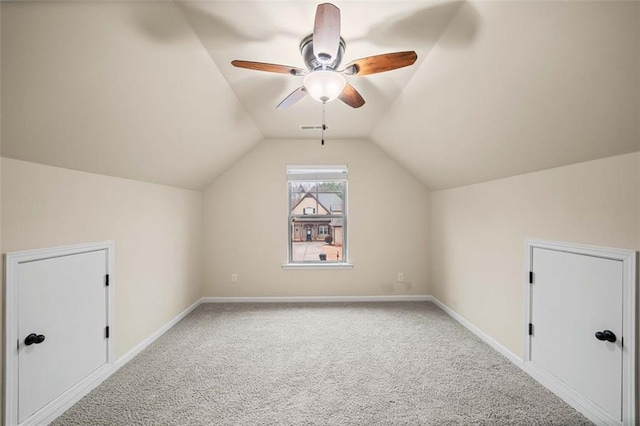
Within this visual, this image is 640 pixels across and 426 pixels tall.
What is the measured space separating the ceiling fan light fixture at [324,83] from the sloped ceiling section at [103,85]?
33.6 inches

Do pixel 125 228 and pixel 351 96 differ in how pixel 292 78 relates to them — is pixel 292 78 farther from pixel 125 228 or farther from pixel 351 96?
pixel 125 228

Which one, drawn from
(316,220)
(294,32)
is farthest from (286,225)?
(294,32)

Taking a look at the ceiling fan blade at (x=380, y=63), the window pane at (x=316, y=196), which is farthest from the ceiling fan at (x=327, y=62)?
the window pane at (x=316, y=196)

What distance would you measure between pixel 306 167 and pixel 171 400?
122 inches

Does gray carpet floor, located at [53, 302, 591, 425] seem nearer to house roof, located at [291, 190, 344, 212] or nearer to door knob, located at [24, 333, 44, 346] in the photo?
door knob, located at [24, 333, 44, 346]

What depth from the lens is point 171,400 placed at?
6.60 ft

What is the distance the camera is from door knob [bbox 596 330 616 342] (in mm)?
1706

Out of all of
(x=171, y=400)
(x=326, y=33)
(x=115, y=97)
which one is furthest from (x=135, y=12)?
(x=171, y=400)

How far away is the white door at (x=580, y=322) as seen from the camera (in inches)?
67.6

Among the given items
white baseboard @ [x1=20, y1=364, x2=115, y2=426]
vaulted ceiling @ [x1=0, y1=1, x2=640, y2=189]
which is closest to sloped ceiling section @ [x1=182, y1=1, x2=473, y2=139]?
vaulted ceiling @ [x1=0, y1=1, x2=640, y2=189]

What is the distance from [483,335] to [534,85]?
2517mm

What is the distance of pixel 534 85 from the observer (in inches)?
62.9

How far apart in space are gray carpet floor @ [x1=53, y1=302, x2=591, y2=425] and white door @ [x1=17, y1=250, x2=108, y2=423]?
25 centimetres

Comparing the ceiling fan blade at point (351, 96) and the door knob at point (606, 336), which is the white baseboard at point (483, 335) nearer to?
the door knob at point (606, 336)
